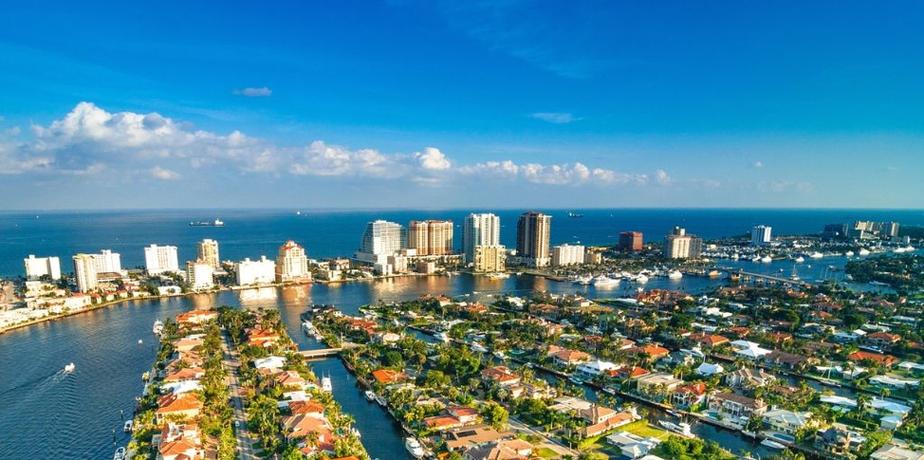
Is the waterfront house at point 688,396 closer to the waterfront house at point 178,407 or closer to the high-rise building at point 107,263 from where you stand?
the waterfront house at point 178,407

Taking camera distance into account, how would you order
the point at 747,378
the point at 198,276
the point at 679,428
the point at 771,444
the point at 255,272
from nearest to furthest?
the point at 771,444 → the point at 679,428 → the point at 747,378 → the point at 198,276 → the point at 255,272

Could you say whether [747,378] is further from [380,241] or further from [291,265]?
[380,241]


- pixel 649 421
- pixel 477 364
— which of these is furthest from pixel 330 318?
pixel 649 421

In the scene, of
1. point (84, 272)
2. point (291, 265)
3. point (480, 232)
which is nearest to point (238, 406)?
point (84, 272)

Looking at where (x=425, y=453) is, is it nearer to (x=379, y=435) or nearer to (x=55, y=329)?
(x=379, y=435)

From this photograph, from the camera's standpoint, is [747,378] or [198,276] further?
[198,276]

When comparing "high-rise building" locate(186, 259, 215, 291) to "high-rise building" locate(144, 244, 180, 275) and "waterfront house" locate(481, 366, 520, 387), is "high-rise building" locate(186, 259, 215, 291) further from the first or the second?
"waterfront house" locate(481, 366, 520, 387)
